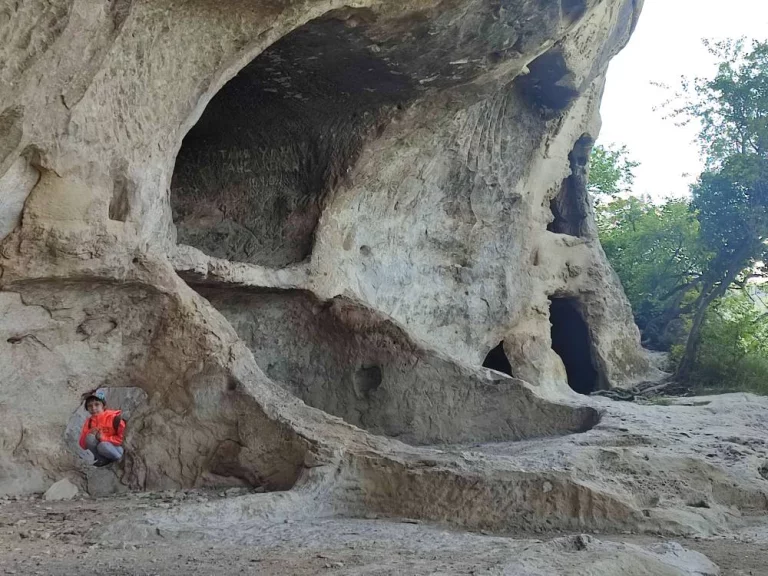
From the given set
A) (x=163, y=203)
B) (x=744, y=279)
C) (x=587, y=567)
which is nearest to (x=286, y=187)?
(x=163, y=203)

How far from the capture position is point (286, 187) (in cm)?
691

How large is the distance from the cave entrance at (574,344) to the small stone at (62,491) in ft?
24.1

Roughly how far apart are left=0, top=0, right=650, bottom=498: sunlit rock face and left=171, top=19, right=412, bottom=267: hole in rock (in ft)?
0.07

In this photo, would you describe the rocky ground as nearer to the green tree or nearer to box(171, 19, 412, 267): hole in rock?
box(171, 19, 412, 267): hole in rock

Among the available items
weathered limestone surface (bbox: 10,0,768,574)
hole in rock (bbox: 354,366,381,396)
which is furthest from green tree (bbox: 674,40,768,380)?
hole in rock (bbox: 354,366,381,396)

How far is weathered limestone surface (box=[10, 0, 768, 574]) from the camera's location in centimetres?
409

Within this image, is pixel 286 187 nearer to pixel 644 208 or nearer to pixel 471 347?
pixel 471 347

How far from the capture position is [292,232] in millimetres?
6742

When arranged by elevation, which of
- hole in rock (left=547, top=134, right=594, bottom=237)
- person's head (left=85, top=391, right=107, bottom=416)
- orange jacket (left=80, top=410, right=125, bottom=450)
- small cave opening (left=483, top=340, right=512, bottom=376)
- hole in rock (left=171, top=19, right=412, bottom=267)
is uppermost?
hole in rock (left=547, top=134, right=594, bottom=237)

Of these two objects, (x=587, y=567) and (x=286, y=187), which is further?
(x=286, y=187)

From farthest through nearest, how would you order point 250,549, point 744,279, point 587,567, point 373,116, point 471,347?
point 744,279, point 471,347, point 373,116, point 250,549, point 587,567

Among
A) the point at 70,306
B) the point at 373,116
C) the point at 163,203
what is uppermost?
the point at 373,116

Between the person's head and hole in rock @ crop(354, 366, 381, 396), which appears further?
hole in rock @ crop(354, 366, 381, 396)

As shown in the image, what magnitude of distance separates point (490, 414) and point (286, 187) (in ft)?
→ 8.44
